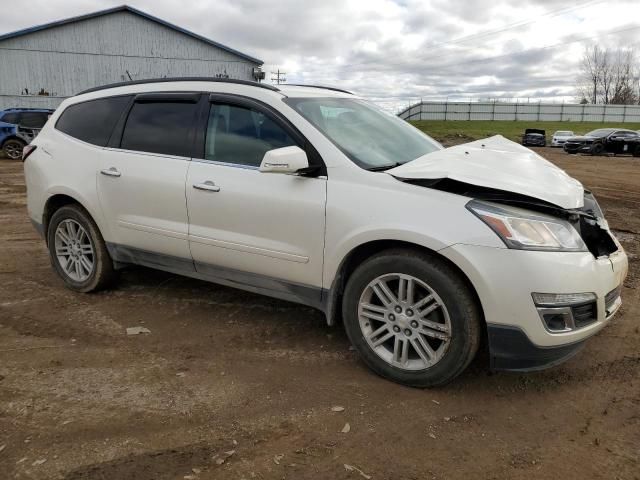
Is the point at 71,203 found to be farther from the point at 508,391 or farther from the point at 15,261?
the point at 508,391

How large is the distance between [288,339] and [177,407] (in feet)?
3.59

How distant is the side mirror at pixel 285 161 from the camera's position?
319 centimetres

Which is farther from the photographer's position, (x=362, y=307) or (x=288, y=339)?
(x=288, y=339)

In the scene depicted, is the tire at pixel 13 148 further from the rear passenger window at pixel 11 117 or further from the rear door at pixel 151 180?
the rear door at pixel 151 180

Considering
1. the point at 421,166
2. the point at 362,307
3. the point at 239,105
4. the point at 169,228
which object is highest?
the point at 239,105

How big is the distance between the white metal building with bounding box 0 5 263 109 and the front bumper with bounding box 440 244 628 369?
2661cm

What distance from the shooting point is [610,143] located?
24.3m

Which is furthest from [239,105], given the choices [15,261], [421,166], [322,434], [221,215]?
[15,261]

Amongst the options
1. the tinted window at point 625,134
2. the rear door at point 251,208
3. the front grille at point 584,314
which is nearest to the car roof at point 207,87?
the rear door at point 251,208

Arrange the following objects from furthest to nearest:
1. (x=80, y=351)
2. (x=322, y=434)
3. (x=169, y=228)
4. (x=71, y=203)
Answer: (x=71, y=203) < (x=169, y=228) < (x=80, y=351) < (x=322, y=434)

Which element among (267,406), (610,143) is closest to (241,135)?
Result: (267,406)

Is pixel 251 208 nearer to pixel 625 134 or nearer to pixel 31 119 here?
pixel 31 119

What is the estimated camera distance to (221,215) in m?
3.71

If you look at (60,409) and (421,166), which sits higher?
(421,166)
